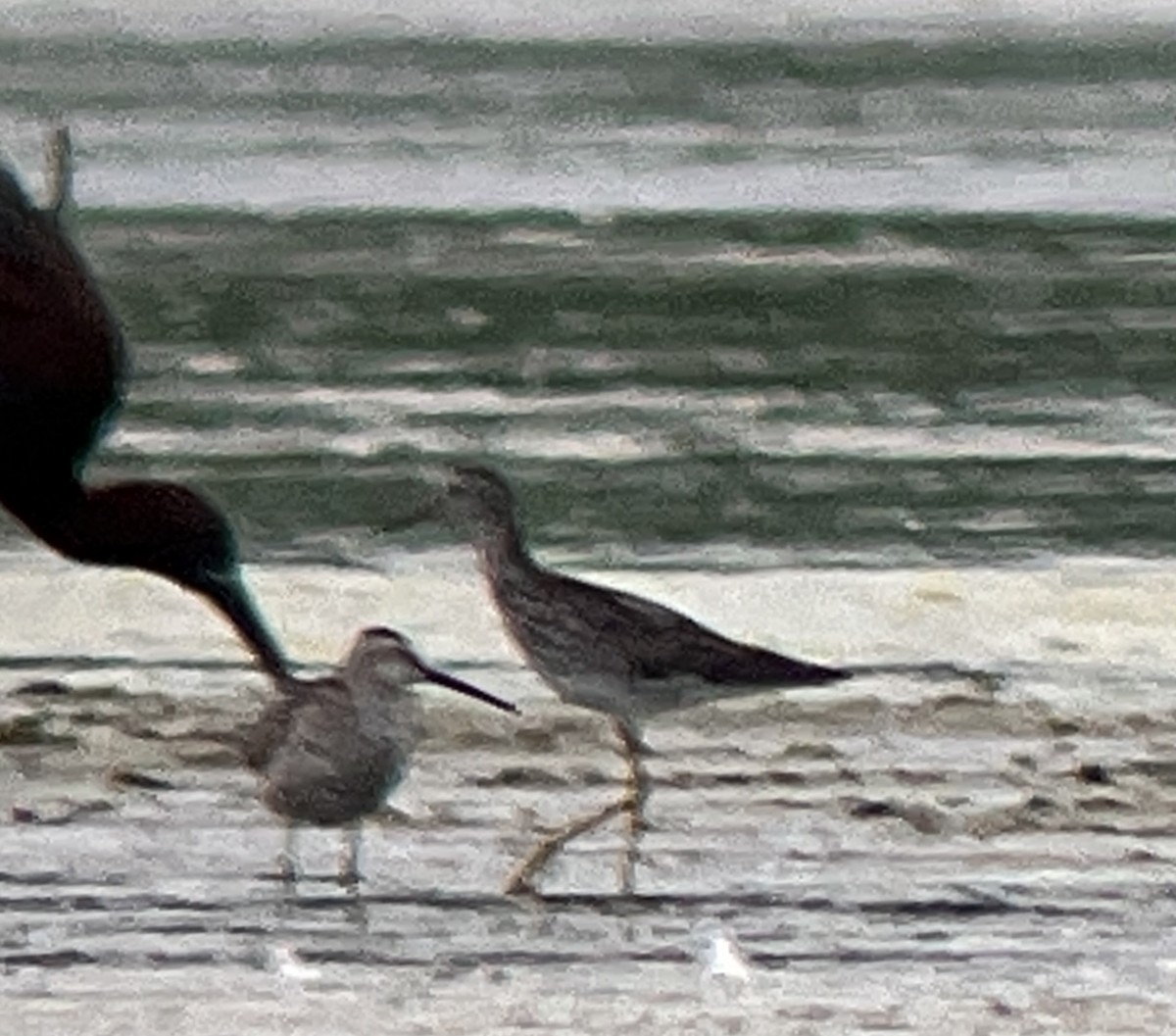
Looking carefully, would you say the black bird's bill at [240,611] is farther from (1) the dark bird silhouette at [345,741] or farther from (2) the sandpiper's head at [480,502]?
(1) the dark bird silhouette at [345,741]

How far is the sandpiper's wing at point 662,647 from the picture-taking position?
661 cm

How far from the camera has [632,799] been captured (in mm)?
6488

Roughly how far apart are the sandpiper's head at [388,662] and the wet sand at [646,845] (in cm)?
26

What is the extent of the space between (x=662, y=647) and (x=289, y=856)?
28.4 inches

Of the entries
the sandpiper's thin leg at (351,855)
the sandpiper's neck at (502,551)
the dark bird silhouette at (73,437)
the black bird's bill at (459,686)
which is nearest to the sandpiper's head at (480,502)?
the sandpiper's neck at (502,551)

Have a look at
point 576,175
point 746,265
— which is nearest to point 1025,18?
point 576,175

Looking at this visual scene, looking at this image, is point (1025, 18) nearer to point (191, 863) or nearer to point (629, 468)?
point (629, 468)

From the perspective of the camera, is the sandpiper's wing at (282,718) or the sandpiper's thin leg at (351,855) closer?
the sandpiper's thin leg at (351,855)

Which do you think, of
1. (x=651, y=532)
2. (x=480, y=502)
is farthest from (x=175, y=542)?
(x=651, y=532)

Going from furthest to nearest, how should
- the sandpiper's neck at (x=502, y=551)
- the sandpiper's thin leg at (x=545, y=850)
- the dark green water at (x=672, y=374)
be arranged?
the dark green water at (x=672, y=374) → the sandpiper's neck at (x=502, y=551) → the sandpiper's thin leg at (x=545, y=850)

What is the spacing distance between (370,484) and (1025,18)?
18.8m

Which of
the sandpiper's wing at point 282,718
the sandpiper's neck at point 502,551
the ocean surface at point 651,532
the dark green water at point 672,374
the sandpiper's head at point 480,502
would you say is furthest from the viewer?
the dark green water at point 672,374

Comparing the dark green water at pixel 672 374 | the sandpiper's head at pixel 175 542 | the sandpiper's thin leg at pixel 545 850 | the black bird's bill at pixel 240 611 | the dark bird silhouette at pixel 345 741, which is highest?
the dark green water at pixel 672 374

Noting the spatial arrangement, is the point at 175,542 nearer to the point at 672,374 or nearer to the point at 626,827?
the point at 626,827
